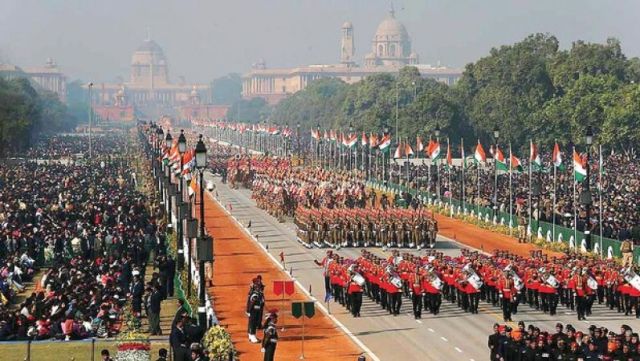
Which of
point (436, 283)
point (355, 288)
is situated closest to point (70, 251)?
point (355, 288)

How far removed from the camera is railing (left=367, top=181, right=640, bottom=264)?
191ft

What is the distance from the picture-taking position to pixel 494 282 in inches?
1703

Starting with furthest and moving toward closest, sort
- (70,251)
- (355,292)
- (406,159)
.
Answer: (406,159), (70,251), (355,292)

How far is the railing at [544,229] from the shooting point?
58.3 meters

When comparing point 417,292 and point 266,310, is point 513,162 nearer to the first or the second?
point 266,310

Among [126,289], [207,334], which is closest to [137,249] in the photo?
[126,289]

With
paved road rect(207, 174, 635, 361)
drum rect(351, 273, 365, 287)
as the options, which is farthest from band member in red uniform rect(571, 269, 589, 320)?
drum rect(351, 273, 365, 287)

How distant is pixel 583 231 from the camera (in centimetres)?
6475

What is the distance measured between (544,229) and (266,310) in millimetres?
26332

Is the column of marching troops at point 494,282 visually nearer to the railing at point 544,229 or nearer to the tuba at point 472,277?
the tuba at point 472,277

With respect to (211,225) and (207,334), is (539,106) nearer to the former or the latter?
(211,225)

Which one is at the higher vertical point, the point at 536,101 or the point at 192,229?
the point at 536,101

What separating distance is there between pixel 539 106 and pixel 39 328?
111621mm

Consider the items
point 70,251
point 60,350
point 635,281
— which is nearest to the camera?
point 60,350
